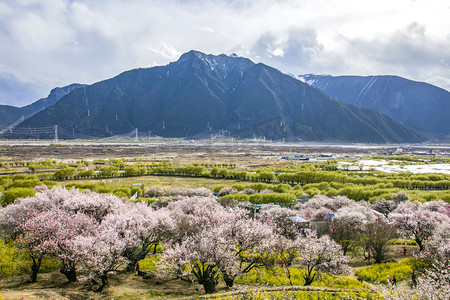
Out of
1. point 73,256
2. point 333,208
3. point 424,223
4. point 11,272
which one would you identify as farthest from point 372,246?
point 11,272

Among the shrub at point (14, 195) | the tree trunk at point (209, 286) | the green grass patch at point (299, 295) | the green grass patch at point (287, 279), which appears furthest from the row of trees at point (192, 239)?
the shrub at point (14, 195)

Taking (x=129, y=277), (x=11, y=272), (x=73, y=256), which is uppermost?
(x=73, y=256)

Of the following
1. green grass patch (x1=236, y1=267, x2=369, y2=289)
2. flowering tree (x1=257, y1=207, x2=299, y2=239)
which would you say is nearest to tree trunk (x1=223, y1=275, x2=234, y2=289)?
green grass patch (x1=236, y1=267, x2=369, y2=289)

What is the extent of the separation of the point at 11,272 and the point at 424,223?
124ft

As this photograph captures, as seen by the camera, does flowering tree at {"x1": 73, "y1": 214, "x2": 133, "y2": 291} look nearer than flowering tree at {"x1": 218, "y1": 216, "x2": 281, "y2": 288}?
Yes

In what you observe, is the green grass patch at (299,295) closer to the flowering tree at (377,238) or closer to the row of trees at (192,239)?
the row of trees at (192,239)

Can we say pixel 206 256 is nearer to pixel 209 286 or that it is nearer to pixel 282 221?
pixel 209 286

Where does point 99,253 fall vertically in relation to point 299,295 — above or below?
above

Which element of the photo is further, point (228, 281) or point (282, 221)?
point (282, 221)

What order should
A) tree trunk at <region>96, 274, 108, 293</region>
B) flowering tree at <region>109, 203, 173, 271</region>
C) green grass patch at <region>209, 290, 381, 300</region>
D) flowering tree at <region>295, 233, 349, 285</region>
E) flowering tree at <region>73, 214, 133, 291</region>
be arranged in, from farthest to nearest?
1. flowering tree at <region>109, 203, 173, 271</region>
2. flowering tree at <region>295, 233, 349, 285</region>
3. tree trunk at <region>96, 274, 108, 293</region>
4. flowering tree at <region>73, 214, 133, 291</region>
5. green grass patch at <region>209, 290, 381, 300</region>

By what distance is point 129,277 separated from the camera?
73.8 feet

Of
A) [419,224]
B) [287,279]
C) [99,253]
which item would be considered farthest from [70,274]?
[419,224]

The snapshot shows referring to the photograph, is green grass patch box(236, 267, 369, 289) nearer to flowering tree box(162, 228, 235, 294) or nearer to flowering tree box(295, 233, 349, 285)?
flowering tree box(295, 233, 349, 285)

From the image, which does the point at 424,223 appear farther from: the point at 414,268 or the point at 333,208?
the point at 333,208
